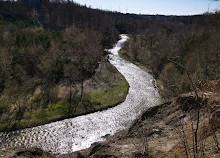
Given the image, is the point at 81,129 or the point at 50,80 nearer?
the point at 81,129

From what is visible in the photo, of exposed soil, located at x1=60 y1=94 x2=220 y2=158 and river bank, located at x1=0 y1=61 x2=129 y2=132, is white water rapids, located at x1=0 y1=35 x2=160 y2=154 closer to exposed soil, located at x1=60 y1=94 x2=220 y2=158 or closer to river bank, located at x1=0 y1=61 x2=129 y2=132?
river bank, located at x1=0 y1=61 x2=129 y2=132

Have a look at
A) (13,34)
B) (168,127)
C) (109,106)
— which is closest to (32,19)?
(13,34)

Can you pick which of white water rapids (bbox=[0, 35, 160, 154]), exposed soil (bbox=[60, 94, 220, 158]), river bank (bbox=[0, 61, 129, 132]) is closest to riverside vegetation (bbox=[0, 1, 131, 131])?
river bank (bbox=[0, 61, 129, 132])

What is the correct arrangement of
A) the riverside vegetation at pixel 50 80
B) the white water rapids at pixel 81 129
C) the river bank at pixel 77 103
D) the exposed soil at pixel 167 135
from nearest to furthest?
the exposed soil at pixel 167 135 < the white water rapids at pixel 81 129 < the river bank at pixel 77 103 < the riverside vegetation at pixel 50 80

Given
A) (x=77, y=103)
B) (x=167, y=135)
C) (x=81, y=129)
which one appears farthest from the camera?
(x=77, y=103)

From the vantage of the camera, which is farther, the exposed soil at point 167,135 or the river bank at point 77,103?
the river bank at point 77,103

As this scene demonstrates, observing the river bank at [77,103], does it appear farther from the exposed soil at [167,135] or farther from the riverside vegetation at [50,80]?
the exposed soil at [167,135]

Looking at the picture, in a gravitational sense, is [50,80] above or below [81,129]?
above

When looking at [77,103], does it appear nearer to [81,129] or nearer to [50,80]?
[81,129]

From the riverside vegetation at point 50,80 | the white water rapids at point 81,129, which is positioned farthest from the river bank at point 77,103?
the white water rapids at point 81,129

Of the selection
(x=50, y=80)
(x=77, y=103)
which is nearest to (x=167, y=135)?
(x=77, y=103)
